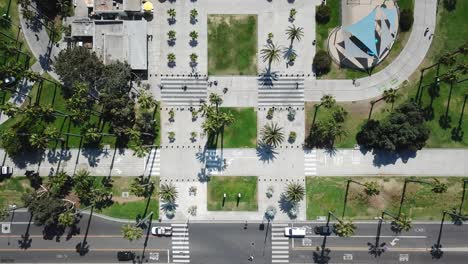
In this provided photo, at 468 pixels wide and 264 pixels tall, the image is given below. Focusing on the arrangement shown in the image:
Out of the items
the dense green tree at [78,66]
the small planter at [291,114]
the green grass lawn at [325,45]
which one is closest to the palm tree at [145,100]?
the dense green tree at [78,66]

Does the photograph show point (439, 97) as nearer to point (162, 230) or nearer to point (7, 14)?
point (162, 230)

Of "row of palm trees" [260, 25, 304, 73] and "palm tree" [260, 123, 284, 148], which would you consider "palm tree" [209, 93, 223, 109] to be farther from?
"row of palm trees" [260, 25, 304, 73]

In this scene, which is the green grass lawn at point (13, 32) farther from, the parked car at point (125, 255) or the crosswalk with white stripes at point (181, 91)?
the parked car at point (125, 255)

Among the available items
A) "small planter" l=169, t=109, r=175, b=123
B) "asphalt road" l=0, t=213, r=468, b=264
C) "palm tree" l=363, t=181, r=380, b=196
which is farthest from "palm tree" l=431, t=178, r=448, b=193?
"small planter" l=169, t=109, r=175, b=123

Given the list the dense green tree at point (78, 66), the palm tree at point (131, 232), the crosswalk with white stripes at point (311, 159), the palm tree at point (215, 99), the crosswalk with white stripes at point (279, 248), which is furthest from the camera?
Answer: the crosswalk with white stripes at point (311, 159)

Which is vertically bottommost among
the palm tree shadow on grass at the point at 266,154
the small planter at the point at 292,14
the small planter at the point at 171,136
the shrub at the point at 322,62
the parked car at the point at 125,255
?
the parked car at the point at 125,255

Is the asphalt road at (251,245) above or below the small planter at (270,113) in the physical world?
below

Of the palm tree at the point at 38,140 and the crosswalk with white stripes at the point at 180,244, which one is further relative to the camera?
the crosswalk with white stripes at the point at 180,244
